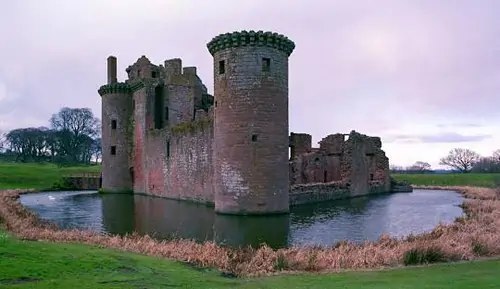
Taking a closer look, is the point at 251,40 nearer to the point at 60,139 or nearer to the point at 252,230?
the point at 252,230

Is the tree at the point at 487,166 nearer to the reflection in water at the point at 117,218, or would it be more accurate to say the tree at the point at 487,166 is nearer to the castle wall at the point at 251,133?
the castle wall at the point at 251,133

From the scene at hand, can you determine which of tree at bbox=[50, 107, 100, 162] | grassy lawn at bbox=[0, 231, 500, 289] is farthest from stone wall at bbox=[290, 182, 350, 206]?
tree at bbox=[50, 107, 100, 162]

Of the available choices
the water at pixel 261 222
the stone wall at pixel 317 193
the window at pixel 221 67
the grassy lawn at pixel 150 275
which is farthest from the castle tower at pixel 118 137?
the grassy lawn at pixel 150 275

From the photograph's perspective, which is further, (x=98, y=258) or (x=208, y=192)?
(x=208, y=192)

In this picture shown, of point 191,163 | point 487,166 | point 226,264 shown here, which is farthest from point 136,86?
Result: point 487,166

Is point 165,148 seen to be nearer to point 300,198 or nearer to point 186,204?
point 186,204

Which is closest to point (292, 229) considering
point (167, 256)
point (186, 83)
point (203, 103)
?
point (167, 256)

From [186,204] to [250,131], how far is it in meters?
8.63

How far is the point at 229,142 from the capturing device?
22250 millimetres

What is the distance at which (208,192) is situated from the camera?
28047mm

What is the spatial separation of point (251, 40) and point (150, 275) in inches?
590

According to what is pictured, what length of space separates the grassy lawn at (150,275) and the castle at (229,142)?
11.6 m

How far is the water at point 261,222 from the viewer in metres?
16.5

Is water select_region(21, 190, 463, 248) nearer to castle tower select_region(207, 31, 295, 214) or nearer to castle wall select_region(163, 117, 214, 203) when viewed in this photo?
castle tower select_region(207, 31, 295, 214)
